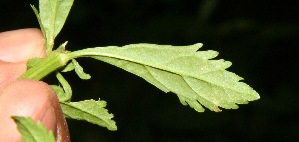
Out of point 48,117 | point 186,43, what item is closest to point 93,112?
point 48,117

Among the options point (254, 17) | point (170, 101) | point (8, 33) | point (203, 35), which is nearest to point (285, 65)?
point (254, 17)

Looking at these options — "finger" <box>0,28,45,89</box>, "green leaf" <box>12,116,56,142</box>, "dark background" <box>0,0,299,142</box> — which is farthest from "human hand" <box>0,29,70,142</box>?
"dark background" <box>0,0,299,142</box>

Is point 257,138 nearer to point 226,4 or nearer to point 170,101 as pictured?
point 170,101

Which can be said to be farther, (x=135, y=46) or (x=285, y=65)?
(x=285, y=65)

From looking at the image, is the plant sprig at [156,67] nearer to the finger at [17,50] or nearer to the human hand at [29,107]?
the human hand at [29,107]

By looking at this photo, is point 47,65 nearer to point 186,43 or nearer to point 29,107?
point 29,107

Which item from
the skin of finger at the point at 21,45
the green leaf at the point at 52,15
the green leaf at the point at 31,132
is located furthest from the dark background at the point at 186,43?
the green leaf at the point at 31,132
